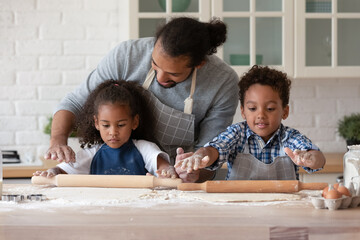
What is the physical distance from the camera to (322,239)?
100cm

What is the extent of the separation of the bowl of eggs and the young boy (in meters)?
0.42

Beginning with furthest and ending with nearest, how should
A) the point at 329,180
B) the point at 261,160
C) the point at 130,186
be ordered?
the point at 329,180
the point at 261,160
the point at 130,186

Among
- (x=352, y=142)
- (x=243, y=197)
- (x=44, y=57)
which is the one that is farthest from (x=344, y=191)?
(x=44, y=57)

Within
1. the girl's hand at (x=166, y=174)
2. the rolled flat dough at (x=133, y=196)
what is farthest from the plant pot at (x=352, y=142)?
the rolled flat dough at (x=133, y=196)

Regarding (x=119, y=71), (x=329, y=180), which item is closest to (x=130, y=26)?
(x=119, y=71)

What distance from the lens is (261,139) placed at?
175 centimetres

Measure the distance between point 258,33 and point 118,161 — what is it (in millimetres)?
1394

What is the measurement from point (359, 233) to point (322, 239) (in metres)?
0.07

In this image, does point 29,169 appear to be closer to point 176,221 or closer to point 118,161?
point 118,161

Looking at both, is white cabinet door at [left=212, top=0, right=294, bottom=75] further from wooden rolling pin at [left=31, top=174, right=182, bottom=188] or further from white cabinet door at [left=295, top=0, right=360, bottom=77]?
wooden rolling pin at [left=31, top=174, right=182, bottom=188]

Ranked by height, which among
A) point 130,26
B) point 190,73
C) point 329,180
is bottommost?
point 329,180

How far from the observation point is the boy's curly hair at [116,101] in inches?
73.0

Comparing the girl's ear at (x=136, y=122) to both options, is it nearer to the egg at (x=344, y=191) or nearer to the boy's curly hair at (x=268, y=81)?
the boy's curly hair at (x=268, y=81)

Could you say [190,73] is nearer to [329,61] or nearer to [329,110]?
[329,61]
